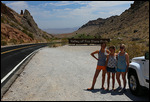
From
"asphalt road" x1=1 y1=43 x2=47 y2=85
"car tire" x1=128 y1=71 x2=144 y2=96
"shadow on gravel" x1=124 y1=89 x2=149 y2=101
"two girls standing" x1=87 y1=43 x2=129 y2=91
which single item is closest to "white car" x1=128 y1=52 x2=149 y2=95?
"car tire" x1=128 y1=71 x2=144 y2=96

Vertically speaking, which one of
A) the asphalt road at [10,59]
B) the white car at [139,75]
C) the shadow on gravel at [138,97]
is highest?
the white car at [139,75]

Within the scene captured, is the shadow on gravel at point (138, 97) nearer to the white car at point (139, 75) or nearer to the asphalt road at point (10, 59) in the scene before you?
the white car at point (139, 75)

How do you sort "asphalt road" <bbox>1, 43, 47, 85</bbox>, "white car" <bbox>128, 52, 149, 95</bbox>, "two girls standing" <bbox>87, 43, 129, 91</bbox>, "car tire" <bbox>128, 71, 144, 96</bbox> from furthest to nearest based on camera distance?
"asphalt road" <bbox>1, 43, 47, 85</bbox>
"two girls standing" <bbox>87, 43, 129, 91</bbox>
"car tire" <bbox>128, 71, 144, 96</bbox>
"white car" <bbox>128, 52, 149, 95</bbox>

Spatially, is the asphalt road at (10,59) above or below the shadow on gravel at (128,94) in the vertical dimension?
above

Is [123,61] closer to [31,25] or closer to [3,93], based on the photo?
[3,93]

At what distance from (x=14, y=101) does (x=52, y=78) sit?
2.71 meters

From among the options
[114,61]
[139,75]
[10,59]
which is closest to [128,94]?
[139,75]

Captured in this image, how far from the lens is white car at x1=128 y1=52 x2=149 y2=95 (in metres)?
4.66

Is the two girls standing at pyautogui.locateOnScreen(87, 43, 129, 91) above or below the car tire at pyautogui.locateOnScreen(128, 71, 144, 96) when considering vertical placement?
above

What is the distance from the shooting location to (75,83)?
679 cm

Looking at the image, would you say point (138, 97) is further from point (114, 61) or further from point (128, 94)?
point (114, 61)

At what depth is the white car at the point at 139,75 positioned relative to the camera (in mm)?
4664

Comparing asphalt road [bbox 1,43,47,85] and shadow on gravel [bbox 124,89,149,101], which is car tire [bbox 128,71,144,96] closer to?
shadow on gravel [bbox 124,89,149,101]

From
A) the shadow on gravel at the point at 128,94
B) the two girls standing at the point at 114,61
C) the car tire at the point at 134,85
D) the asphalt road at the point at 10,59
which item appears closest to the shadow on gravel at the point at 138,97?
the shadow on gravel at the point at 128,94
